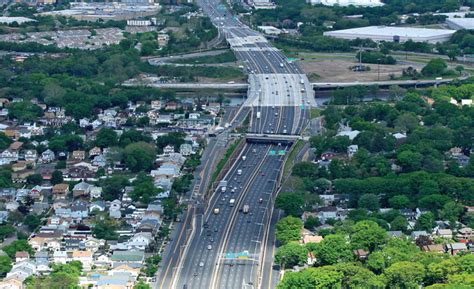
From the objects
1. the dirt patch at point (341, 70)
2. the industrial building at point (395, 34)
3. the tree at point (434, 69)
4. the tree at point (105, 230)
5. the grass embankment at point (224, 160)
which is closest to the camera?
the tree at point (105, 230)

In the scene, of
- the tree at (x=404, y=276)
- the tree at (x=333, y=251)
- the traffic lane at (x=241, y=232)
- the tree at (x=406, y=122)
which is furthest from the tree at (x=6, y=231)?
the tree at (x=406, y=122)

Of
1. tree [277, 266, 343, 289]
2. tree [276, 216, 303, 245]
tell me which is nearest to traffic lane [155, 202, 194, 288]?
tree [276, 216, 303, 245]

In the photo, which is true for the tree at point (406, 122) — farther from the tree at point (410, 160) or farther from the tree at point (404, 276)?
the tree at point (404, 276)

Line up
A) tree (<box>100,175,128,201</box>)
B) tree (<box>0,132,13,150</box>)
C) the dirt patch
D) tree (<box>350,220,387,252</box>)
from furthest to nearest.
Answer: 1. the dirt patch
2. tree (<box>0,132,13,150</box>)
3. tree (<box>100,175,128,201</box>)
4. tree (<box>350,220,387,252</box>)

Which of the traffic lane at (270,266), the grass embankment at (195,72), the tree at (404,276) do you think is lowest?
the grass embankment at (195,72)

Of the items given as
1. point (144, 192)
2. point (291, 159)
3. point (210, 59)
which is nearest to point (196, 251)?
point (144, 192)

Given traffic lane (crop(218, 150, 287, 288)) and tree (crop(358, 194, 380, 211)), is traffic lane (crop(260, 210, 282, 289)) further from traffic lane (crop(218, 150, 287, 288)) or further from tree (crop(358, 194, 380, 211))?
tree (crop(358, 194, 380, 211))

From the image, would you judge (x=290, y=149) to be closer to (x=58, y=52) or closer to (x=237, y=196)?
(x=237, y=196)
